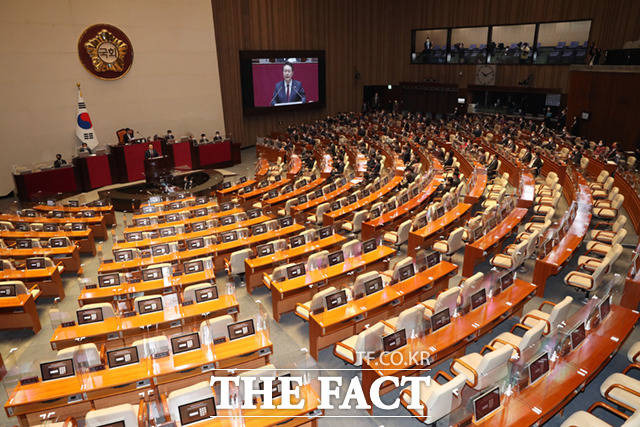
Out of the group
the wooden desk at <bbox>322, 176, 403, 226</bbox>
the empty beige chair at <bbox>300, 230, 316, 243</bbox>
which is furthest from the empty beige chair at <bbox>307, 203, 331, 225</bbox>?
the empty beige chair at <bbox>300, 230, 316, 243</bbox>

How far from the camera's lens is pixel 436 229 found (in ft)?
31.9

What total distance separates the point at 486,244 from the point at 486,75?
76.8ft

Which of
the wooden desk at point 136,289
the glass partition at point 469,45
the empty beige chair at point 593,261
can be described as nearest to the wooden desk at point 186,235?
the wooden desk at point 136,289

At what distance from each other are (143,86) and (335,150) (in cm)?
976

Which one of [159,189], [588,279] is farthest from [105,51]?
[588,279]

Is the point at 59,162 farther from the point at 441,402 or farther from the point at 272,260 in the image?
the point at 441,402

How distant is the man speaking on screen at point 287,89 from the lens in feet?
88.2

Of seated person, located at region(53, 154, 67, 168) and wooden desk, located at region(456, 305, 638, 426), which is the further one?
seated person, located at region(53, 154, 67, 168)

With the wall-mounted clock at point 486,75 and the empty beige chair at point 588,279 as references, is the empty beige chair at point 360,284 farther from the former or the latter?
the wall-mounted clock at point 486,75

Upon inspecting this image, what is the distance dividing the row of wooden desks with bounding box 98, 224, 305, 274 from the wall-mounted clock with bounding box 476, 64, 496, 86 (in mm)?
23058

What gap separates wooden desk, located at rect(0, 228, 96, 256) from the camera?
36.1 ft

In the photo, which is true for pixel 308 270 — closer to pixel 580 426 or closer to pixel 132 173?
A: pixel 580 426

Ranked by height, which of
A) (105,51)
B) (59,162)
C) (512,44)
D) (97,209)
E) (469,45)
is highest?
(469,45)

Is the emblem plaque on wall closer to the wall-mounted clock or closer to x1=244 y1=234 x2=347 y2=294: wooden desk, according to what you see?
x1=244 y1=234 x2=347 y2=294: wooden desk
